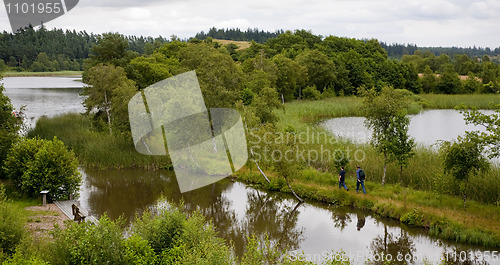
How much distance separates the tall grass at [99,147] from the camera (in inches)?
1109

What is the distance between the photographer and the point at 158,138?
31781 mm

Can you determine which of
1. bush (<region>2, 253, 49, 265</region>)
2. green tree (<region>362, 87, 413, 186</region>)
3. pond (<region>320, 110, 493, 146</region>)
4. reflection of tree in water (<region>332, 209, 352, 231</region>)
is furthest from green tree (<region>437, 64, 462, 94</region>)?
bush (<region>2, 253, 49, 265</region>)

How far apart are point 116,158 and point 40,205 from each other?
29.8 ft

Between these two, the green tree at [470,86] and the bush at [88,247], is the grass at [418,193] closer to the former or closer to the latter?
the bush at [88,247]

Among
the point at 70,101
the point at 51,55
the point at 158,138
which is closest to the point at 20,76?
the point at 51,55

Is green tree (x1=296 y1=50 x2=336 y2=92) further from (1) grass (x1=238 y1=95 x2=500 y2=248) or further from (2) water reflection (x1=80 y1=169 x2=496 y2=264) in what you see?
(2) water reflection (x1=80 y1=169 x2=496 y2=264)

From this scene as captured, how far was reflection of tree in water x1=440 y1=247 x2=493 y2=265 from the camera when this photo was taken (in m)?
14.3

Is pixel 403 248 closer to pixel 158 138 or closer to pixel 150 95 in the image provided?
pixel 150 95

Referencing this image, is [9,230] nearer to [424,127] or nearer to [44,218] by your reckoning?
[44,218]

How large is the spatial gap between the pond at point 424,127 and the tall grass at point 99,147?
13.8 metres

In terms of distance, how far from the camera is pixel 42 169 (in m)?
20.1

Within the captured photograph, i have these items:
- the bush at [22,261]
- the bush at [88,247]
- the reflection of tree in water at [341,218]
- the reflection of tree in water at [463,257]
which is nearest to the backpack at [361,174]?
the reflection of tree in water at [341,218]

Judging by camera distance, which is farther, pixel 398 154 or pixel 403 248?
pixel 398 154

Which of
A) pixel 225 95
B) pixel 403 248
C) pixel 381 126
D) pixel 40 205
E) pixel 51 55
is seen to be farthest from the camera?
pixel 51 55
